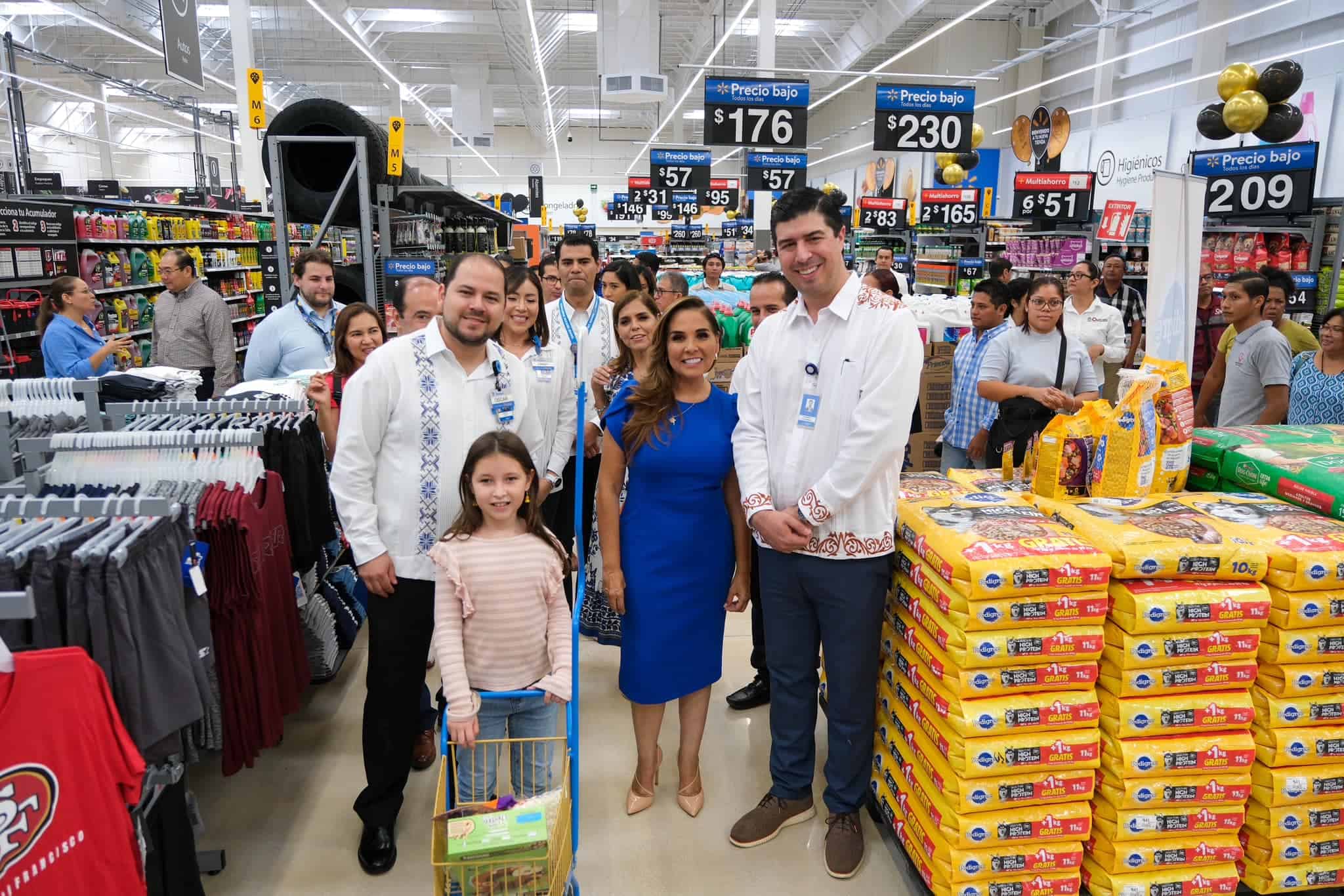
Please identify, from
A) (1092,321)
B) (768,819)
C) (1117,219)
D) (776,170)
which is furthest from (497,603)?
(776,170)

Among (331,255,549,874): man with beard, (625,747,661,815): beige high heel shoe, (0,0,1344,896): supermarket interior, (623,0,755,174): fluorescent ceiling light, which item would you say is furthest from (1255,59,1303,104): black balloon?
(623,0,755,174): fluorescent ceiling light

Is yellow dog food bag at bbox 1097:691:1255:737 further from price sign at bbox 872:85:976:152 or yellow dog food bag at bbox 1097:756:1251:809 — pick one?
price sign at bbox 872:85:976:152

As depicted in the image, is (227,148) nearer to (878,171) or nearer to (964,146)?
(878,171)

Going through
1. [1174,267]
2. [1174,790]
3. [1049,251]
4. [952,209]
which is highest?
[952,209]

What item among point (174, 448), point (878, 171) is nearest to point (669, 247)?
point (878, 171)

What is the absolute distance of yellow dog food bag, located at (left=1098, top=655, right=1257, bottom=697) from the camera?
228cm

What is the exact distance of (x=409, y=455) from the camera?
8.25 feet

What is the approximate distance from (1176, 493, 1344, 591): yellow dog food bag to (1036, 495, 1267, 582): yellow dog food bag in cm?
5

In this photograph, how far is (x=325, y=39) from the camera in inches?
826

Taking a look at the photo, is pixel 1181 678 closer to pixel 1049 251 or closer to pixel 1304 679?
pixel 1304 679

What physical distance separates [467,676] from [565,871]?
Result: 1.82ft

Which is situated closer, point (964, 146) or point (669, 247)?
point (964, 146)

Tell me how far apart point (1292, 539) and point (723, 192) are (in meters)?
23.4

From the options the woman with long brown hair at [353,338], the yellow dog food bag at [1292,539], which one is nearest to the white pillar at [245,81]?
the woman with long brown hair at [353,338]
